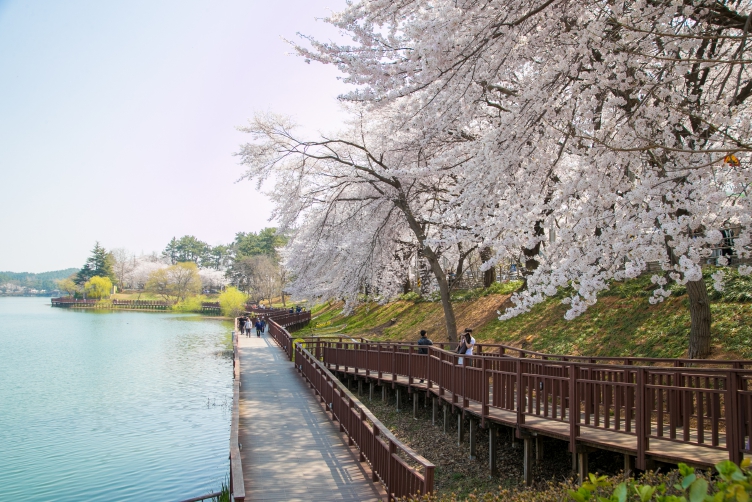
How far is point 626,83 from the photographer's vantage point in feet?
29.1

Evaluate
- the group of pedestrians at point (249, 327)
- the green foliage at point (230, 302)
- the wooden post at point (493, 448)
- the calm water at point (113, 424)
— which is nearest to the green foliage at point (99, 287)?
the green foliage at point (230, 302)

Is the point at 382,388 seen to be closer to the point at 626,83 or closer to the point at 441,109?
the point at 441,109

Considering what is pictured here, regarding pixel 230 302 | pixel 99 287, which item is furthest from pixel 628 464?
pixel 99 287

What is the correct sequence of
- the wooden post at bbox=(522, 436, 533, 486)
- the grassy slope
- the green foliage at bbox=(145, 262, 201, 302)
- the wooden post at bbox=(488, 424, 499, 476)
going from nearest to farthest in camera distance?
1. the wooden post at bbox=(522, 436, 533, 486)
2. the wooden post at bbox=(488, 424, 499, 476)
3. the grassy slope
4. the green foliage at bbox=(145, 262, 201, 302)

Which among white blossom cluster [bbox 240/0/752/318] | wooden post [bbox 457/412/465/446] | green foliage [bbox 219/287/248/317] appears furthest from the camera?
green foliage [bbox 219/287/248/317]

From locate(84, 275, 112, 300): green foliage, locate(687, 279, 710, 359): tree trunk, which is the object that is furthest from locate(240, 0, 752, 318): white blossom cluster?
locate(84, 275, 112, 300): green foliage

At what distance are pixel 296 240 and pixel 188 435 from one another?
9970 millimetres

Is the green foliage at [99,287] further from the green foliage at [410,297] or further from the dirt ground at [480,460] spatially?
the dirt ground at [480,460]

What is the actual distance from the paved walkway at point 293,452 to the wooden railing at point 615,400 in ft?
8.58

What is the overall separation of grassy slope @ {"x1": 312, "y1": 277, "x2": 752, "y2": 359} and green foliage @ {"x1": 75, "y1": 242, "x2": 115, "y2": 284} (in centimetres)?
11780

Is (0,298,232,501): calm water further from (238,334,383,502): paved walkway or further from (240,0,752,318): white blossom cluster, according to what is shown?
(240,0,752,318): white blossom cluster

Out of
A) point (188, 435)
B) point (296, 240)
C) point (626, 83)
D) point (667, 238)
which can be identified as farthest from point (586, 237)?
point (296, 240)

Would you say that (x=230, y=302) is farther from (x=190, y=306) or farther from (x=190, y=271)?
(x=190, y=271)

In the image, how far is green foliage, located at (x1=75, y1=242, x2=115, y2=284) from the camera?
131125 mm
